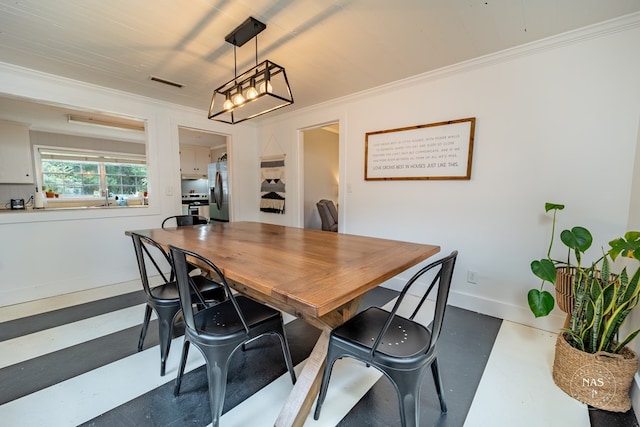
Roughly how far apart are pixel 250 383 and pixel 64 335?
163 centimetres

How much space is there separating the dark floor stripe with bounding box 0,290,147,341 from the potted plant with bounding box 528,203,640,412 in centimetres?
336

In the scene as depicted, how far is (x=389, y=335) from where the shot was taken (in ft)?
3.94

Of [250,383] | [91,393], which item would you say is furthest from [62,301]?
[250,383]

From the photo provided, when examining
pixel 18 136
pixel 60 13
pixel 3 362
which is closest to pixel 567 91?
pixel 60 13

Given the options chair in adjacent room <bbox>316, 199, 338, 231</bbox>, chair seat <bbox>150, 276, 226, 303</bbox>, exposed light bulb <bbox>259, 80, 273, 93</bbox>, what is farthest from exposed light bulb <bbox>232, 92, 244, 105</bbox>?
chair in adjacent room <bbox>316, 199, 338, 231</bbox>

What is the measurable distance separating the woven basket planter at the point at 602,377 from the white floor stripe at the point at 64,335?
9.77 feet

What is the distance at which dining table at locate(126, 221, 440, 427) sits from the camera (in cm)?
94

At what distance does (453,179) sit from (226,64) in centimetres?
232

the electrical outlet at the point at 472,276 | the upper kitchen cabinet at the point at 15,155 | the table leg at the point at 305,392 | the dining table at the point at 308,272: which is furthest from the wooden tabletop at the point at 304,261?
the upper kitchen cabinet at the point at 15,155

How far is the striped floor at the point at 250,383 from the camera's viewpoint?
129cm

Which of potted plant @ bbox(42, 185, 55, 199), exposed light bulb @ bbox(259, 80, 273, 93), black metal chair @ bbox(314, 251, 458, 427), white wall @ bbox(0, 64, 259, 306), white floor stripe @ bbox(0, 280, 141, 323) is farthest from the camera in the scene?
potted plant @ bbox(42, 185, 55, 199)

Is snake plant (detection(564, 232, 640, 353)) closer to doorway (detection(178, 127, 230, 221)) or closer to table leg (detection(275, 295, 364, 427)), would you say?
table leg (detection(275, 295, 364, 427))

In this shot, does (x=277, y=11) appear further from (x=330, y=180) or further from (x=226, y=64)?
(x=330, y=180)

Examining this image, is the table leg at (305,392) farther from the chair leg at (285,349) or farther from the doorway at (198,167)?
the doorway at (198,167)
